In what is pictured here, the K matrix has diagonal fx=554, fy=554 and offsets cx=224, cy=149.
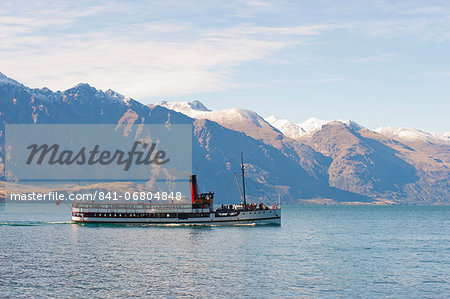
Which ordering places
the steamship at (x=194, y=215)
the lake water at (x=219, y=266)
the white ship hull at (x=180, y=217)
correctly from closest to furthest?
the lake water at (x=219, y=266), the steamship at (x=194, y=215), the white ship hull at (x=180, y=217)

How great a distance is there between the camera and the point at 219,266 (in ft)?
261

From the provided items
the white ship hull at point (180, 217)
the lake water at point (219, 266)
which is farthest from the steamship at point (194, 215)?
the lake water at point (219, 266)

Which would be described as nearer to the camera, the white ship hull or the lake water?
the lake water

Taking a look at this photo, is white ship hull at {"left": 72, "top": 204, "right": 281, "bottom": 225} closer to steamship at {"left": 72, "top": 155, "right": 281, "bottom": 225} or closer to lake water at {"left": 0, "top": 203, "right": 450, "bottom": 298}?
steamship at {"left": 72, "top": 155, "right": 281, "bottom": 225}

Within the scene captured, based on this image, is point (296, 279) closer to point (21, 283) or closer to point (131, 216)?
point (21, 283)

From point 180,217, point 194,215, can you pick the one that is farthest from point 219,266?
point 180,217

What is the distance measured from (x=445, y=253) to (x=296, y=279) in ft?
144

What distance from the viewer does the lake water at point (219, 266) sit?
205ft

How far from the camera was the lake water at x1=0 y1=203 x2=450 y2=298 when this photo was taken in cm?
6250

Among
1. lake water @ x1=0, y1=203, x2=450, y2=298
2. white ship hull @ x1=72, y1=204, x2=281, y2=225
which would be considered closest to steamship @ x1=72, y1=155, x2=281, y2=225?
white ship hull @ x1=72, y1=204, x2=281, y2=225

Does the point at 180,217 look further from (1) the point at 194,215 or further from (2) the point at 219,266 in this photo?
(2) the point at 219,266

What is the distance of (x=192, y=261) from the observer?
84.2m

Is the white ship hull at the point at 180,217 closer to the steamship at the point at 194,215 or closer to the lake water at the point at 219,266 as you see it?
the steamship at the point at 194,215

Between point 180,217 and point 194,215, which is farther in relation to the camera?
point 180,217
